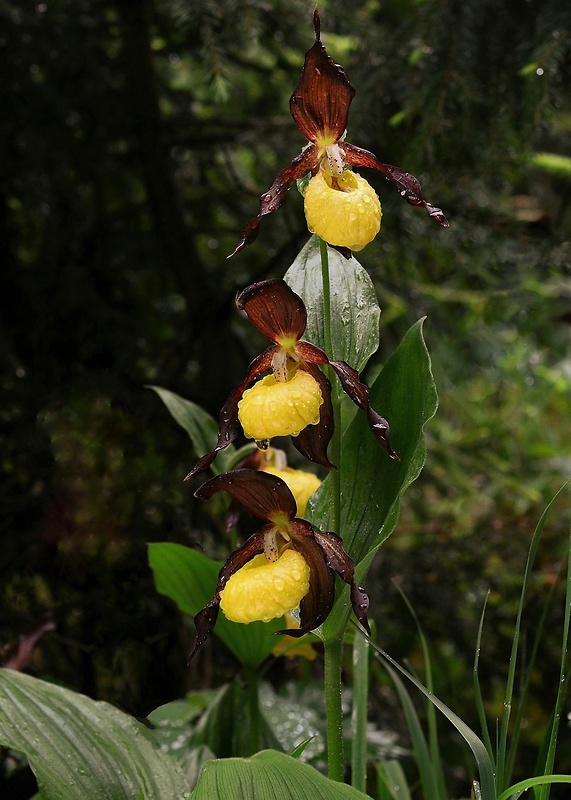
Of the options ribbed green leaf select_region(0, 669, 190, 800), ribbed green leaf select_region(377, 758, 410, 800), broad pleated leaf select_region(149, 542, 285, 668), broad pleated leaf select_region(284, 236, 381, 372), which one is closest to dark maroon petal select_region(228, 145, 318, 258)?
broad pleated leaf select_region(284, 236, 381, 372)

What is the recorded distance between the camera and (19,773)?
3.34 ft

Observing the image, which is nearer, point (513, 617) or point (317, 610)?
point (317, 610)

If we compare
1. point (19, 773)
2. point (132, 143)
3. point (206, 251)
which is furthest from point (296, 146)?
point (19, 773)

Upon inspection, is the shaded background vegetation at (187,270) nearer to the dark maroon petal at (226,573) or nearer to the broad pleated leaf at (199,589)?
the broad pleated leaf at (199,589)

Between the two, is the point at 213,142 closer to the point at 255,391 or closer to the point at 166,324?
the point at 166,324

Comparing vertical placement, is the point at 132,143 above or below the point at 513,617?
above

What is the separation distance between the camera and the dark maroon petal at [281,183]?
648 millimetres

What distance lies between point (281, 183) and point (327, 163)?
0.14ft

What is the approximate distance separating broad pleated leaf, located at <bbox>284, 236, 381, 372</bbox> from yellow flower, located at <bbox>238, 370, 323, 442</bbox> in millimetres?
68

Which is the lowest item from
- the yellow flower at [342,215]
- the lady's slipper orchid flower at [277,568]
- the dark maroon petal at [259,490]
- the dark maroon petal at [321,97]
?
the lady's slipper orchid flower at [277,568]

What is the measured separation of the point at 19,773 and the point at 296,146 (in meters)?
1.06

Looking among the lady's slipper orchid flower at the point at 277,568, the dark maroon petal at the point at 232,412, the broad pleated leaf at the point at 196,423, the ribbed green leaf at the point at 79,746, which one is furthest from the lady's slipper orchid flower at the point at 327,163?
the ribbed green leaf at the point at 79,746

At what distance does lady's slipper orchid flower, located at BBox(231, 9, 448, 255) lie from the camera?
62cm

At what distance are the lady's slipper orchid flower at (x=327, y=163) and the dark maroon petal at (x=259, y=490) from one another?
0.19m
